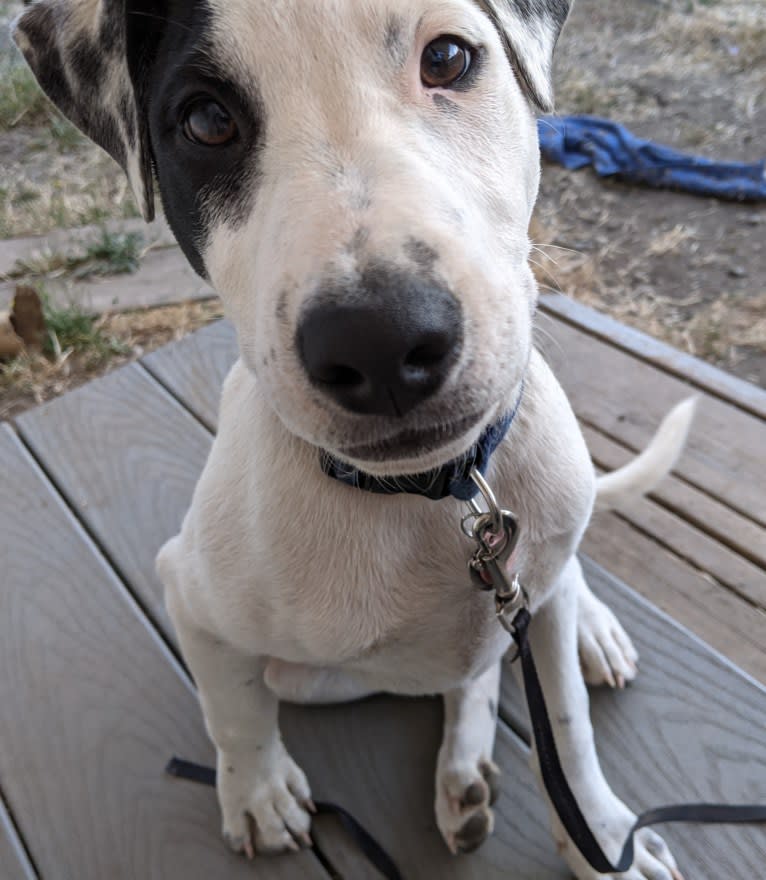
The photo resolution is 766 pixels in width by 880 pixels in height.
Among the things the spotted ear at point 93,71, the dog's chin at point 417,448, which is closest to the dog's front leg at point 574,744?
the dog's chin at point 417,448

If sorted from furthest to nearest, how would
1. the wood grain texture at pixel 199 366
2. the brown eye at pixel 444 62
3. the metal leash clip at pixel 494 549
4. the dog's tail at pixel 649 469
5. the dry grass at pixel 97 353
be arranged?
the dry grass at pixel 97 353 → the wood grain texture at pixel 199 366 → the dog's tail at pixel 649 469 → the metal leash clip at pixel 494 549 → the brown eye at pixel 444 62

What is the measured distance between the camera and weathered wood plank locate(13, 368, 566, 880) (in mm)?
1713

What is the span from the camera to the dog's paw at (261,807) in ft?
5.55

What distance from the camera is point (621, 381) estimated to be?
273 cm

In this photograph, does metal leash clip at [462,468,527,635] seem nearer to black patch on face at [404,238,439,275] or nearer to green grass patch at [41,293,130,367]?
black patch on face at [404,238,439,275]

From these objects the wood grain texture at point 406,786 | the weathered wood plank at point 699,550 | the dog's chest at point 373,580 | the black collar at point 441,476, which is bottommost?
the wood grain texture at point 406,786

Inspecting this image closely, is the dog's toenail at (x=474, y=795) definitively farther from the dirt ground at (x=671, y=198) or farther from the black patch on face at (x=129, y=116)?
the dirt ground at (x=671, y=198)

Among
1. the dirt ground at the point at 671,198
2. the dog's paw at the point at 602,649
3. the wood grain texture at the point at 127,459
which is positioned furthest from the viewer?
the dirt ground at the point at 671,198

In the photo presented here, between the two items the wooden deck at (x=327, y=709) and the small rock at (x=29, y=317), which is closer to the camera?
the wooden deck at (x=327, y=709)

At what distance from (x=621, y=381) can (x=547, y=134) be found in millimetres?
2315

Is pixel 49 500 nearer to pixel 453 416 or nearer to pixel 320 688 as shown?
pixel 320 688

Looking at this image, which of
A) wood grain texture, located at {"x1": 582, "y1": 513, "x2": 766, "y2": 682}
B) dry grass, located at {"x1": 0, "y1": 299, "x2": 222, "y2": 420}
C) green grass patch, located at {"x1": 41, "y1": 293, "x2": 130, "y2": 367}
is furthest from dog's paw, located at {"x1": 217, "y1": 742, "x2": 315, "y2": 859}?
green grass patch, located at {"x1": 41, "y1": 293, "x2": 130, "y2": 367}

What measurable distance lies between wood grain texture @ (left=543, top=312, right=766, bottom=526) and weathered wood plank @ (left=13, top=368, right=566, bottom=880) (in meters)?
1.03

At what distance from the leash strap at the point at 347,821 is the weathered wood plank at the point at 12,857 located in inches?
12.6
